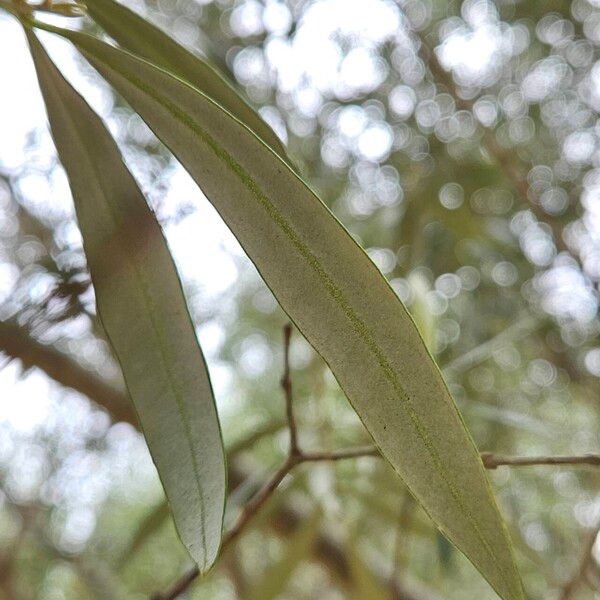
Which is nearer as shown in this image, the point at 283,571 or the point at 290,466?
the point at 290,466

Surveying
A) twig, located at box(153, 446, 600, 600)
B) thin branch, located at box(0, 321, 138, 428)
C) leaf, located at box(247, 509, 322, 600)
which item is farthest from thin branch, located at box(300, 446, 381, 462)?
thin branch, located at box(0, 321, 138, 428)

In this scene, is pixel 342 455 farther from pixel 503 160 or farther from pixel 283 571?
pixel 503 160

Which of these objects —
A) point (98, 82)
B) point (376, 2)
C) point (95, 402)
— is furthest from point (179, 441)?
point (98, 82)

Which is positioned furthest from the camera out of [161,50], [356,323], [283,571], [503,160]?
[503,160]

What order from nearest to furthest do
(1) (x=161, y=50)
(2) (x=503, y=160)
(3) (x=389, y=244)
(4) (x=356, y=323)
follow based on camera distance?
1. (4) (x=356, y=323)
2. (1) (x=161, y=50)
3. (2) (x=503, y=160)
4. (3) (x=389, y=244)

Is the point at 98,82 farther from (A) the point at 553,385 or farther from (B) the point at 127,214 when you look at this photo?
(B) the point at 127,214

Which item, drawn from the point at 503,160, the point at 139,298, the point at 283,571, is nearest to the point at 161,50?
the point at 139,298
